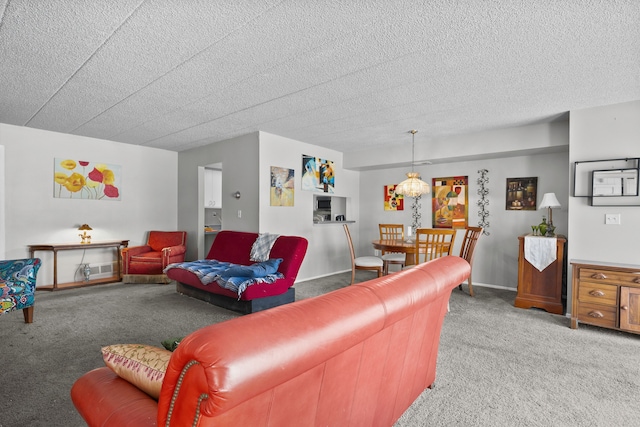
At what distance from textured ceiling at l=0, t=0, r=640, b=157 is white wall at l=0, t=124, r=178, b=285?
0.64 metres

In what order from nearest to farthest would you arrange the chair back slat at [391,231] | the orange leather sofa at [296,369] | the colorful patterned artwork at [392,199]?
the orange leather sofa at [296,369] → the chair back slat at [391,231] → the colorful patterned artwork at [392,199]

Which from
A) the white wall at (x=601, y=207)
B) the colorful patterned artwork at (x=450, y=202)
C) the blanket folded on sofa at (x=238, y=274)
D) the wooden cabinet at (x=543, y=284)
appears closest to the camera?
the white wall at (x=601, y=207)

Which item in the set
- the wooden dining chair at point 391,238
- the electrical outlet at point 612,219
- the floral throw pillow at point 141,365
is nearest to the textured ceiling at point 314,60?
the electrical outlet at point 612,219

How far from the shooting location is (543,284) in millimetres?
3869

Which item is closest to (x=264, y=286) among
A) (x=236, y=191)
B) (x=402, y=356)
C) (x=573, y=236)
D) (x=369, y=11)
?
(x=236, y=191)

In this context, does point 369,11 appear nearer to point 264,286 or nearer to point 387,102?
point 387,102

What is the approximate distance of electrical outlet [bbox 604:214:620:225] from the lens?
11.1 feet

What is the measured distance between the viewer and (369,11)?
1.92m

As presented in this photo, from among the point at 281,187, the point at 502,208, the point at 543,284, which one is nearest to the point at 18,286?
the point at 281,187

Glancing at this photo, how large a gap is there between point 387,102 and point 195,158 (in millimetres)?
3887

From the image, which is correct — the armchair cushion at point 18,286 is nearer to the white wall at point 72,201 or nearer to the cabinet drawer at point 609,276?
the white wall at point 72,201

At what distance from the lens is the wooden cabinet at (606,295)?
119 inches

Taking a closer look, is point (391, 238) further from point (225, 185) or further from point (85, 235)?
point (85, 235)

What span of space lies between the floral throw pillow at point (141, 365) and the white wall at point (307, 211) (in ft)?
11.9
